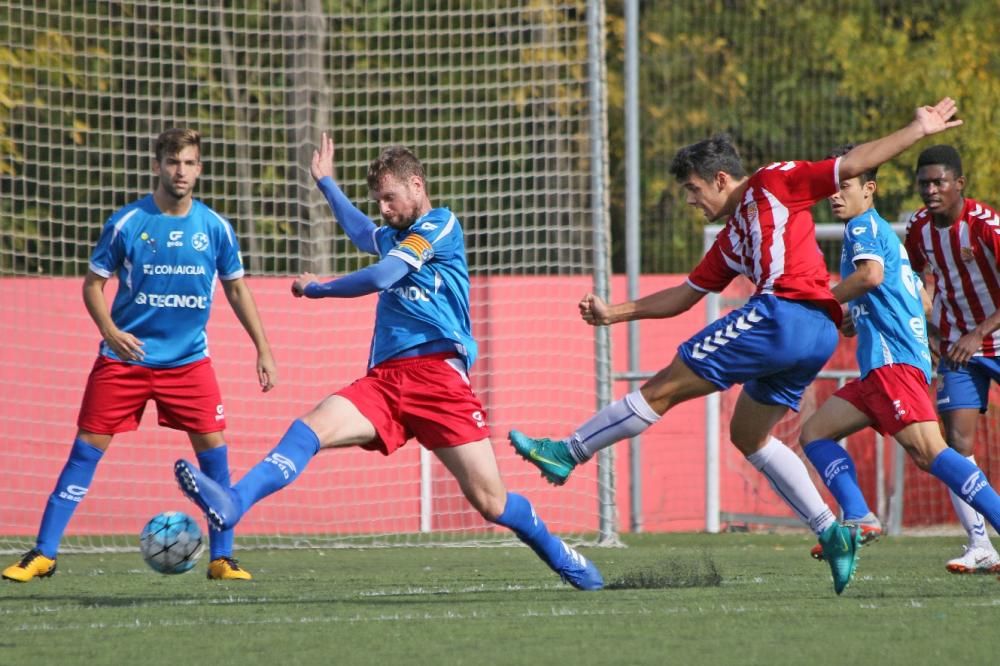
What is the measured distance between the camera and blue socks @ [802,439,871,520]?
786 centimetres

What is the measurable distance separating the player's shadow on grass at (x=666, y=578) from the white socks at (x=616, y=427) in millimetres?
764

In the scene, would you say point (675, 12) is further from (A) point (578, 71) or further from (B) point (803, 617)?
(B) point (803, 617)

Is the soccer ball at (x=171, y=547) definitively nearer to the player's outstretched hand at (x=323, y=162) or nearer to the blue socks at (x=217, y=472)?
the blue socks at (x=217, y=472)

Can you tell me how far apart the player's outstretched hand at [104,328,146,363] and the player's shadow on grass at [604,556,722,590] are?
2471 millimetres

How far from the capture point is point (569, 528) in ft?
41.1

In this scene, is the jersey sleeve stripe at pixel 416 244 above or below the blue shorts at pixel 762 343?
above

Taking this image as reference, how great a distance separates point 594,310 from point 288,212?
6.57m

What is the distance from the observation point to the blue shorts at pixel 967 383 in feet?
26.9

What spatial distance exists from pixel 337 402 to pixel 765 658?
2.13m

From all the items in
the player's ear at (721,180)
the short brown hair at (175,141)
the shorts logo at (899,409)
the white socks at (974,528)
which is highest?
the short brown hair at (175,141)

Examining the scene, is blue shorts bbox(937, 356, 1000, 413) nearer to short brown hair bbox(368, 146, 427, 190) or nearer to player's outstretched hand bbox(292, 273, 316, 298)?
short brown hair bbox(368, 146, 427, 190)

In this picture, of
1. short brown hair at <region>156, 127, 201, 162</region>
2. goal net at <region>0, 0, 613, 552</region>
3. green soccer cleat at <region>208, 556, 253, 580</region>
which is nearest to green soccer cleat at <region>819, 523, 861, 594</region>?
green soccer cleat at <region>208, 556, 253, 580</region>

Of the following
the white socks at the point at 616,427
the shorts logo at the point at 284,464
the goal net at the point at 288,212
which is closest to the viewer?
the shorts logo at the point at 284,464

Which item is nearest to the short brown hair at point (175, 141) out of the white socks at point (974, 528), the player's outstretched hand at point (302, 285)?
the player's outstretched hand at point (302, 285)
